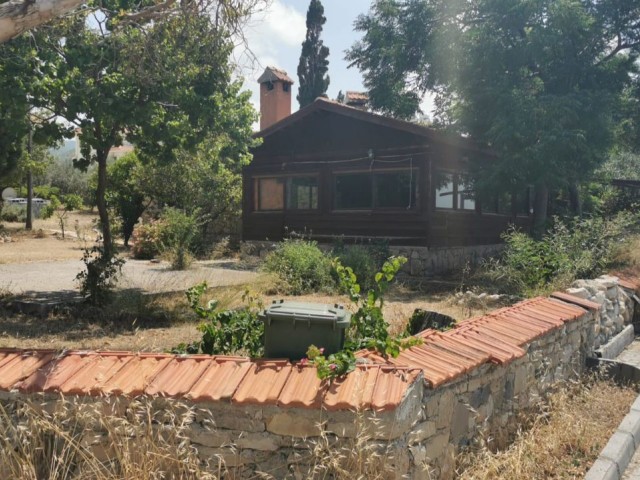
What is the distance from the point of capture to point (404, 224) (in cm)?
1399

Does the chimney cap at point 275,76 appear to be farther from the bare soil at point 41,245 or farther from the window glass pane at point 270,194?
the bare soil at point 41,245

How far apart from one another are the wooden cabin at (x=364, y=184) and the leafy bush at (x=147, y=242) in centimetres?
281

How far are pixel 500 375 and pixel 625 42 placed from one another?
45.2 feet

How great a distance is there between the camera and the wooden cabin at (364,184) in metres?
13.8

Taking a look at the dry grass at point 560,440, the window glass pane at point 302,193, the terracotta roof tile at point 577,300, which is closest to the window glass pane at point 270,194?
the window glass pane at point 302,193

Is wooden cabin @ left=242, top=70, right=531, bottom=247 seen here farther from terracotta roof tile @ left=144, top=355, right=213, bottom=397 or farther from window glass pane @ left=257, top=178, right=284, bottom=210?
terracotta roof tile @ left=144, top=355, right=213, bottom=397

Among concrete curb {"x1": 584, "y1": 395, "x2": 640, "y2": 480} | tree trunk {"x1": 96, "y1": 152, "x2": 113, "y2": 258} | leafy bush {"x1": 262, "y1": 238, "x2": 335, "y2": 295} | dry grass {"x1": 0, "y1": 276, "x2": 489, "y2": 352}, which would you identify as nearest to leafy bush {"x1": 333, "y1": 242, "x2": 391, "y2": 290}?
leafy bush {"x1": 262, "y1": 238, "x2": 335, "y2": 295}

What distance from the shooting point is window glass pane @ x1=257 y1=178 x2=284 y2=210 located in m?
16.9

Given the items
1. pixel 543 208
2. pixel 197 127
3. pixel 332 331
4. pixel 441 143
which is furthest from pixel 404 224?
pixel 332 331

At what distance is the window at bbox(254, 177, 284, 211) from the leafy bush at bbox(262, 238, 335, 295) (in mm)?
5997

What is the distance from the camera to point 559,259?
8281 millimetres

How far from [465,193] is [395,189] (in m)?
2.23

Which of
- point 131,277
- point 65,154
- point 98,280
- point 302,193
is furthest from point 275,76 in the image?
point 65,154

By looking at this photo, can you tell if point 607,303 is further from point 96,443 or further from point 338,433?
point 96,443
